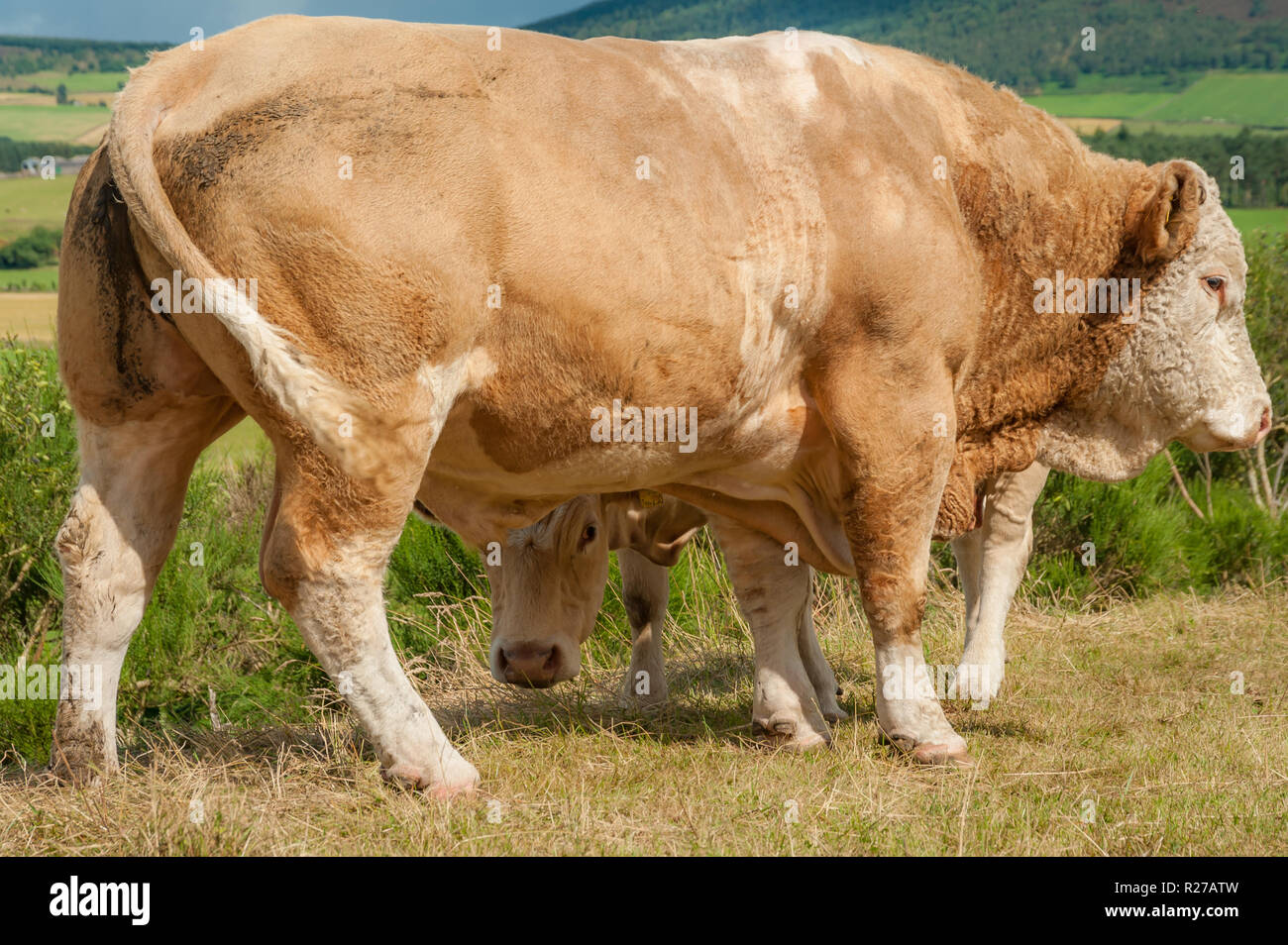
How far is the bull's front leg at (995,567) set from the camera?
608 cm

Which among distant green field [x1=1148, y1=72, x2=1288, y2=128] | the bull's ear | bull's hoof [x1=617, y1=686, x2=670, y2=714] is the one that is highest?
distant green field [x1=1148, y1=72, x2=1288, y2=128]

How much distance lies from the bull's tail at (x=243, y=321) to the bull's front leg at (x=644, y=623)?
259 centimetres

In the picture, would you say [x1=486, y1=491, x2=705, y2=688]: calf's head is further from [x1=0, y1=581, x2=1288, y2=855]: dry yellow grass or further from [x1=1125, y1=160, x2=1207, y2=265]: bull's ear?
[x1=1125, y1=160, x2=1207, y2=265]: bull's ear

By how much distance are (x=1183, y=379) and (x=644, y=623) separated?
2.58 metres

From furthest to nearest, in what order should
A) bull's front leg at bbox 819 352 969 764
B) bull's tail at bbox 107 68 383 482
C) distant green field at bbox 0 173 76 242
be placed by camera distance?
distant green field at bbox 0 173 76 242 < bull's front leg at bbox 819 352 969 764 < bull's tail at bbox 107 68 383 482

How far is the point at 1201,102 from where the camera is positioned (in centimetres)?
5241

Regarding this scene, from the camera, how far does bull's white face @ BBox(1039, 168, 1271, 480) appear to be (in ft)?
17.1

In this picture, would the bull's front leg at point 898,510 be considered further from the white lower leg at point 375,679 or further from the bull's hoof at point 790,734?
the white lower leg at point 375,679

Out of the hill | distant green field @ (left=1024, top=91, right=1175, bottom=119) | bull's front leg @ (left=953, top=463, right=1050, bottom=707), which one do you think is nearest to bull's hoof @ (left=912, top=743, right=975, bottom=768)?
bull's front leg @ (left=953, top=463, right=1050, bottom=707)

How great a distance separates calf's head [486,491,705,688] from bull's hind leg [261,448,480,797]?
4.66 ft

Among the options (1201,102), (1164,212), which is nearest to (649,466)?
(1164,212)

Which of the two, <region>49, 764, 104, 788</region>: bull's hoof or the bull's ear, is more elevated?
the bull's ear

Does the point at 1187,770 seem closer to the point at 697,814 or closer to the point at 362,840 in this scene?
the point at 697,814

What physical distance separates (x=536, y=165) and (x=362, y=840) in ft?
6.54
